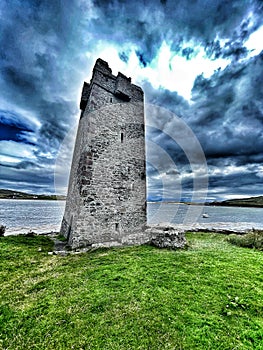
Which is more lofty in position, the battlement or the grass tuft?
the battlement

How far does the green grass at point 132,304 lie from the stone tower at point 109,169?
324 cm

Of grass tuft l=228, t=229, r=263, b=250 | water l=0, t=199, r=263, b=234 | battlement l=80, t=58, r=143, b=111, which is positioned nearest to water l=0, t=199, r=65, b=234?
water l=0, t=199, r=263, b=234

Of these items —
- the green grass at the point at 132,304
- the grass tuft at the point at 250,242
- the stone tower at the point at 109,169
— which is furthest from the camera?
the grass tuft at the point at 250,242

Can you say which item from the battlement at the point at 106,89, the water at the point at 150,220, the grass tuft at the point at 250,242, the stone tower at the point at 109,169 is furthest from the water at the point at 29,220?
the grass tuft at the point at 250,242

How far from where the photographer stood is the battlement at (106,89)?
11750 millimetres

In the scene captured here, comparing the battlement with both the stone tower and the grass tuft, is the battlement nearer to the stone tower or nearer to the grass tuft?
the stone tower

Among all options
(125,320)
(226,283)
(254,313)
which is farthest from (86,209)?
(254,313)

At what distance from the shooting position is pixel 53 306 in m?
4.55

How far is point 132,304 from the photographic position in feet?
15.0

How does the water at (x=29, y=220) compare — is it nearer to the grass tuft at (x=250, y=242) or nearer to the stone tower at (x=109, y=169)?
the stone tower at (x=109, y=169)

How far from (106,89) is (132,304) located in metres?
12.4

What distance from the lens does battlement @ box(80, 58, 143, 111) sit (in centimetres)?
1175

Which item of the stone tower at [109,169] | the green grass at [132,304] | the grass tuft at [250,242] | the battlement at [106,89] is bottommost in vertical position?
the green grass at [132,304]

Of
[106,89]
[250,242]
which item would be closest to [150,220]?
[250,242]
